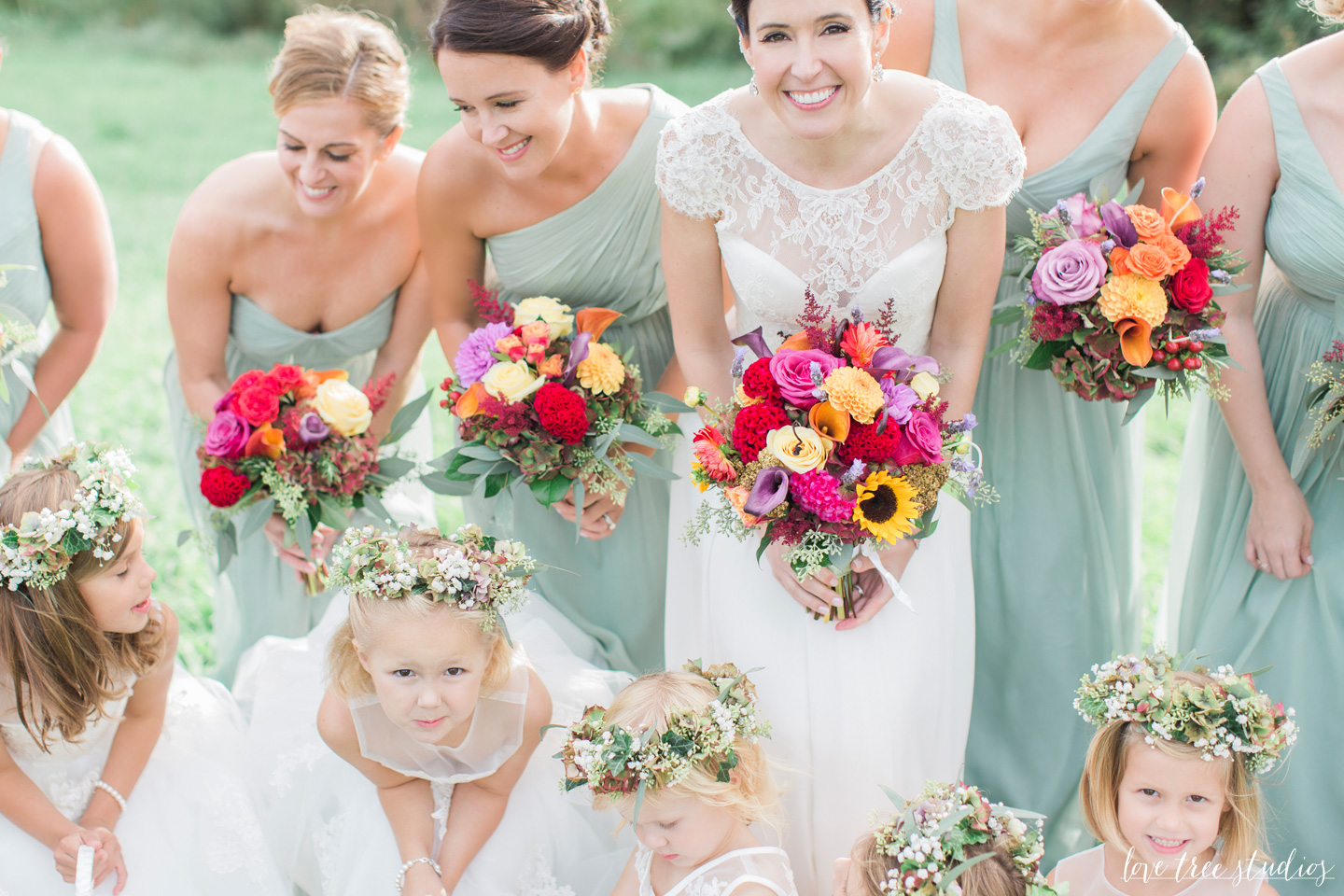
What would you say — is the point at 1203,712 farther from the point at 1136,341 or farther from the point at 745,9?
the point at 745,9

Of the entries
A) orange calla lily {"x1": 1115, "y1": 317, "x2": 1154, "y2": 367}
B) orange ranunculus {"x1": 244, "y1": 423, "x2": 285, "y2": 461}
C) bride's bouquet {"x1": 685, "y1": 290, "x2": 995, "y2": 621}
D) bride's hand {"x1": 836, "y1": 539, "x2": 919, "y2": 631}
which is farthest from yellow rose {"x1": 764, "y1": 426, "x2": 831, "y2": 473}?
orange ranunculus {"x1": 244, "y1": 423, "x2": 285, "y2": 461}

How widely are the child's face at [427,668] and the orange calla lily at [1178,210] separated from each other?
2.35m

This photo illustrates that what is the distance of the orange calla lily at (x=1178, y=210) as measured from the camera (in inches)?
132

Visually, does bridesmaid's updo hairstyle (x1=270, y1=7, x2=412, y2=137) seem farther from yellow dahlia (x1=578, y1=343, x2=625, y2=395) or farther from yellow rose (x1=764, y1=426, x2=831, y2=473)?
yellow rose (x1=764, y1=426, x2=831, y2=473)

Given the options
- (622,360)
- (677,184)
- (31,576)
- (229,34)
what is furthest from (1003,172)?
(229,34)

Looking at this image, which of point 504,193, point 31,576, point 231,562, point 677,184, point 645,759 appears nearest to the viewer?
point 645,759

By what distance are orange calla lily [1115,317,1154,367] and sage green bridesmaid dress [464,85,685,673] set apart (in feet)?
5.14

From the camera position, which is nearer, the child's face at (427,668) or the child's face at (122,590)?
the child's face at (427,668)

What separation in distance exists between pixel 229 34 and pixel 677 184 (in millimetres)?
19000

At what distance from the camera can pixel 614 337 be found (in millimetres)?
4273

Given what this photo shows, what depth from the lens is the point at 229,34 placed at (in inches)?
773

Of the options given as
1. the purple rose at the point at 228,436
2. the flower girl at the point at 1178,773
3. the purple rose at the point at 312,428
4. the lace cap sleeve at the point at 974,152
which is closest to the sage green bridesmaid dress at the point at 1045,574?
the lace cap sleeve at the point at 974,152

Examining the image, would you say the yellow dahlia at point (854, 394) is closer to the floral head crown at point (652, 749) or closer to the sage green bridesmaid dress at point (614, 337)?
the floral head crown at point (652, 749)

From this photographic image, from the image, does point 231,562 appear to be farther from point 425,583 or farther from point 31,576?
point 425,583
